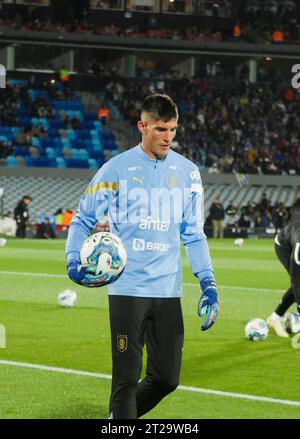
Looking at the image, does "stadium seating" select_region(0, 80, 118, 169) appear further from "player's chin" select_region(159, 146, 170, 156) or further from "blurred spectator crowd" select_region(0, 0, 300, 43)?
"player's chin" select_region(159, 146, 170, 156)

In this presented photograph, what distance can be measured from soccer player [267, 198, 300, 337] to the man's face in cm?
604

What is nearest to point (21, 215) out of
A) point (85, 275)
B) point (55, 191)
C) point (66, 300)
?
point (55, 191)

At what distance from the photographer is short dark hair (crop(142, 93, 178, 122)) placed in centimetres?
684

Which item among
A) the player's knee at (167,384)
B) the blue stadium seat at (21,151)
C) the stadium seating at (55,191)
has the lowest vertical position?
the stadium seating at (55,191)

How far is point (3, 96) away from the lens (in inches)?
2085

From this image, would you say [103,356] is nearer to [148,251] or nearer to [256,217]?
[148,251]

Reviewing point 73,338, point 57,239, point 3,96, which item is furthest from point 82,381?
point 3,96

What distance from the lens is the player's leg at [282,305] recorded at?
45.4 ft

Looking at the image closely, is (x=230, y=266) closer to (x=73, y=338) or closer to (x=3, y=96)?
(x=73, y=338)

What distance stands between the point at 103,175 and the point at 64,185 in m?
43.2

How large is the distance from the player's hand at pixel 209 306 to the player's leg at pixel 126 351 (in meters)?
0.42

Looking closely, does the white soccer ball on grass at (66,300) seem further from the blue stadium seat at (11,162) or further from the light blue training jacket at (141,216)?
the blue stadium seat at (11,162)

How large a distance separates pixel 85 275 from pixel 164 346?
69cm

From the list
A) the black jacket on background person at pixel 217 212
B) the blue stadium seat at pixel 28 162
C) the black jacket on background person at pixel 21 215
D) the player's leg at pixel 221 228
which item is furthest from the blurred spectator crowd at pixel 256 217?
the black jacket on background person at pixel 21 215
